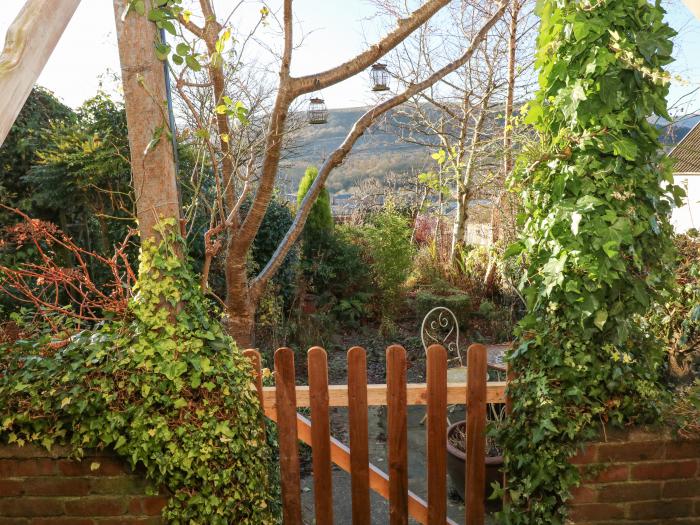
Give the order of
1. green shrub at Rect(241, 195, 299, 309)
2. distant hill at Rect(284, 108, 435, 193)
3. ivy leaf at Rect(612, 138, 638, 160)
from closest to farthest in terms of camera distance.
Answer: ivy leaf at Rect(612, 138, 638, 160), green shrub at Rect(241, 195, 299, 309), distant hill at Rect(284, 108, 435, 193)

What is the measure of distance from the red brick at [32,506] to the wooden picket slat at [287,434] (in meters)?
0.97

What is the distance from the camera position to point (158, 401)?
1.99 metres

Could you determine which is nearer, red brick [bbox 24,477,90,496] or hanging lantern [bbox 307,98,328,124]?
red brick [bbox 24,477,90,496]

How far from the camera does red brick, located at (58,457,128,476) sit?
2041 mm

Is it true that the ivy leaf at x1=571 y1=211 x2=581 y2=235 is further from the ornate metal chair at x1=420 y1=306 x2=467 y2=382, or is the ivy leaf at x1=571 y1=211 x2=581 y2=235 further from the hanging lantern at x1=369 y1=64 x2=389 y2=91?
the hanging lantern at x1=369 y1=64 x2=389 y2=91

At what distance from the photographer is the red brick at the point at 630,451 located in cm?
211

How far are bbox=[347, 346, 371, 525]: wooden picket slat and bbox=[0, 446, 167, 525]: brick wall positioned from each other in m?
0.87

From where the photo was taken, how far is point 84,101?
5.75 meters

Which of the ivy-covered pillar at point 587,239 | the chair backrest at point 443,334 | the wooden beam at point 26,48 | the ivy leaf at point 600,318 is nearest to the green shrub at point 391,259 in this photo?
the chair backrest at point 443,334

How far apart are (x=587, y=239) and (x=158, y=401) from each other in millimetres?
1884

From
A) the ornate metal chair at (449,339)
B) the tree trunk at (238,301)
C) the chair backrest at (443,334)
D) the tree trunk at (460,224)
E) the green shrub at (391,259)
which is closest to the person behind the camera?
the tree trunk at (238,301)

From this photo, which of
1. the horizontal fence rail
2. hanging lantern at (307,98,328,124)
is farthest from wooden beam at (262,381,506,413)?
hanging lantern at (307,98,328,124)

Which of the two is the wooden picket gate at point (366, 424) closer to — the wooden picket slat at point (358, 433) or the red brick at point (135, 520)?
the wooden picket slat at point (358, 433)

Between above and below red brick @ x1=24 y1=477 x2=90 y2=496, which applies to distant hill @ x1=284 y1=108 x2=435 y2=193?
above
